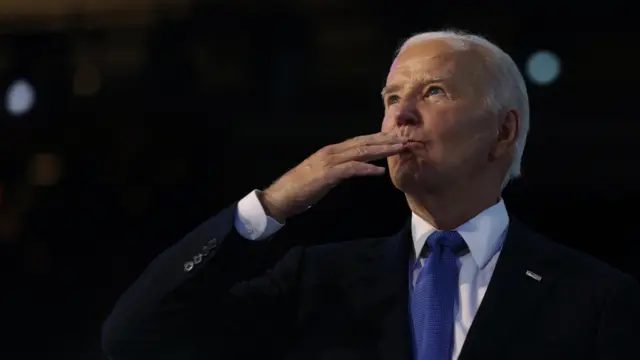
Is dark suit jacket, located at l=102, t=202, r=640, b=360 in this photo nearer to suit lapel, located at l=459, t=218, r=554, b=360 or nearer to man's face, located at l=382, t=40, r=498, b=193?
suit lapel, located at l=459, t=218, r=554, b=360

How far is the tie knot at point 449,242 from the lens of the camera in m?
1.32

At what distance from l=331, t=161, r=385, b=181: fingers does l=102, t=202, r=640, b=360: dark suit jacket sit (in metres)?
0.17

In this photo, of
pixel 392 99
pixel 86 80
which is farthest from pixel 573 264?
pixel 86 80

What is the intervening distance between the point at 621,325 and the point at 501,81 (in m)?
0.45

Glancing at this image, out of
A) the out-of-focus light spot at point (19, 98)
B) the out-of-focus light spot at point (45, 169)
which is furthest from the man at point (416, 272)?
the out-of-focus light spot at point (19, 98)

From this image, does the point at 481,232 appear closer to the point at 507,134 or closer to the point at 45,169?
the point at 507,134

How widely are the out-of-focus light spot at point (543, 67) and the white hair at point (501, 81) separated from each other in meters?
0.73

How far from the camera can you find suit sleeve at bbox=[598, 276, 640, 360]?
1.20 metres

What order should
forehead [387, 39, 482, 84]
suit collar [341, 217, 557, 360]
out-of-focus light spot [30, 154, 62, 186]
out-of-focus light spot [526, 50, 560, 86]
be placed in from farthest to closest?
out-of-focus light spot [30, 154, 62, 186] < out-of-focus light spot [526, 50, 560, 86] < forehead [387, 39, 482, 84] < suit collar [341, 217, 557, 360]

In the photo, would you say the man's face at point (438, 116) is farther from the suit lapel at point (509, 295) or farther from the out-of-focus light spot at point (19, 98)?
the out-of-focus light spot at point (19, 98)

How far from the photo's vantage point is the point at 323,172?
1191mm

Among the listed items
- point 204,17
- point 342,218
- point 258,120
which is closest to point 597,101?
point 342,218

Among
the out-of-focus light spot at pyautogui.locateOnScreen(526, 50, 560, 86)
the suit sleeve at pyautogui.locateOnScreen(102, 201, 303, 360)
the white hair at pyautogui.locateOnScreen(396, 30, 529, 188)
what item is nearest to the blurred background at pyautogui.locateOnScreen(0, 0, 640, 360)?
the out-of-focus light spot at pyautogui.locateOnScreen(526, 50, 560, 86)

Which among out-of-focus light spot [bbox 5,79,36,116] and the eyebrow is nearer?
the eyebrow
